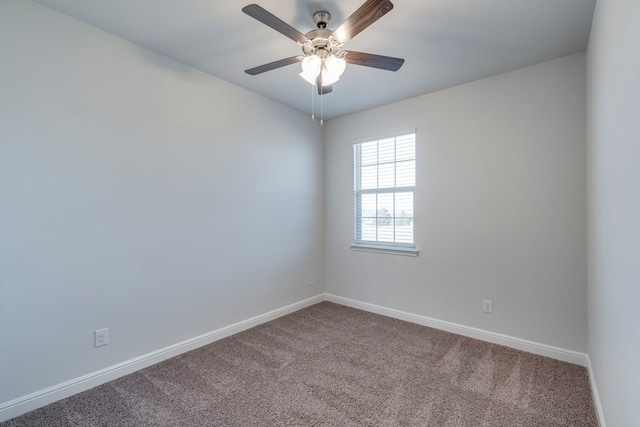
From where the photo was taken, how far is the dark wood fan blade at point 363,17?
1.44 metres

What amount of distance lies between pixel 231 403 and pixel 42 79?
2429 mm

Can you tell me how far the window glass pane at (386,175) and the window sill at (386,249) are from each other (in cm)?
75

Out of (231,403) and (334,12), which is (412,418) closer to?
(231,403)

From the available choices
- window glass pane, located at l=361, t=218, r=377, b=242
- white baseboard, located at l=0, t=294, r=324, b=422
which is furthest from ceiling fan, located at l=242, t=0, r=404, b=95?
white baseboard, located at l=0, t=294, r=324, b=422

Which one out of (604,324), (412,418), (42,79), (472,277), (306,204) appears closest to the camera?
(604,324)

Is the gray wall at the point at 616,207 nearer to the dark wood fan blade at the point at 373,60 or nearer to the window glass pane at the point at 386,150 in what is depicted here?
the dark wood fan blade at the point at 373,60

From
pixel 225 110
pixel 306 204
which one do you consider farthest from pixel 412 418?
pixel 225 110

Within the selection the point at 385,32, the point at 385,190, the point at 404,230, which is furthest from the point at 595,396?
the point at 385,32

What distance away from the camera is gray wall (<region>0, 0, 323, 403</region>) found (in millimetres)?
1796

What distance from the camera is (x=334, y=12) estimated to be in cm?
191

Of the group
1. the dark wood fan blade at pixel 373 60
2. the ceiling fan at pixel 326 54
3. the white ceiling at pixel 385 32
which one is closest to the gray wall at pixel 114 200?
the white ceiling at pixel 385 32

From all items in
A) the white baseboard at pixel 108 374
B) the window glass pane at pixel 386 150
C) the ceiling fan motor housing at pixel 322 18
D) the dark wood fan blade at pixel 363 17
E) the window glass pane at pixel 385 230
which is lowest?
the white baseboard at pixel 108 374

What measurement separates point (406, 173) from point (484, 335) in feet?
6.01

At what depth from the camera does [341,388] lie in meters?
2.04
